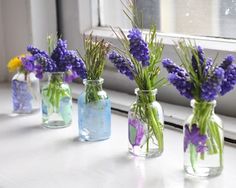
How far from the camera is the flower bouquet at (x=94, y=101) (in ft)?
3.09

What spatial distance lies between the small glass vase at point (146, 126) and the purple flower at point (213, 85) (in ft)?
0.44

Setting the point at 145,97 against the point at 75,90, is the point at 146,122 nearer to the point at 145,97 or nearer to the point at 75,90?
the point at 145,97

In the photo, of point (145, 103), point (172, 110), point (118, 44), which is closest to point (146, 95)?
point (145, 103)

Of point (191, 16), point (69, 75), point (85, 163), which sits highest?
point (191, 16)

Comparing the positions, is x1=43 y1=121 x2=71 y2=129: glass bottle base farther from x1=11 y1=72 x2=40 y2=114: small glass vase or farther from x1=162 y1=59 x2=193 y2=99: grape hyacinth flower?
x1=162 y1=59 x2=193 y2=99: grape hyacinth flower

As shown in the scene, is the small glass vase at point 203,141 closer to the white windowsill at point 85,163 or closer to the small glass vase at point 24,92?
the white windowsill at point 85,163

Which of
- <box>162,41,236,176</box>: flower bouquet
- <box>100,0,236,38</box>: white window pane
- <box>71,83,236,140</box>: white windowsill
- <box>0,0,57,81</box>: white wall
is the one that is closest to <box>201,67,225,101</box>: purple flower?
<box>162,41,236,176</box>: flower bouquet

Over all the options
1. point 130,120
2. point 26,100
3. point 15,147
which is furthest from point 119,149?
point 26,100

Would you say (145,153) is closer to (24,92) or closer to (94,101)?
(94,101)

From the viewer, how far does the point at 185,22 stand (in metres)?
1.12

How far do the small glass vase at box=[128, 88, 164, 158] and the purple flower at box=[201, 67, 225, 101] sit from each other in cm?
13

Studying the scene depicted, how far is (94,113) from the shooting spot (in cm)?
96

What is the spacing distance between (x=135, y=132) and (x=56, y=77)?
242 millimetres

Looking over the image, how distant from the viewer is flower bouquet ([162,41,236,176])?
0.75 meters
